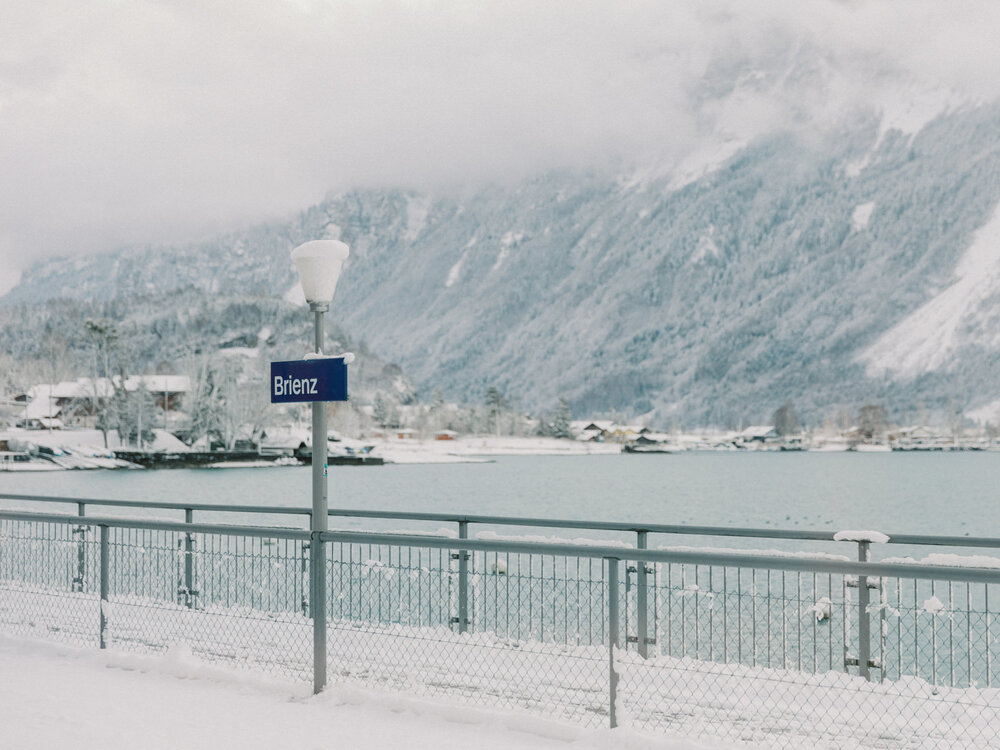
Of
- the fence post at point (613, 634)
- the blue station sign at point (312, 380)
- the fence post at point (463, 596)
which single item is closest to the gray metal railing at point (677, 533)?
the fence post at point (463, 596)

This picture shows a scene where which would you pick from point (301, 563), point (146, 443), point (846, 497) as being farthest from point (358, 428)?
point (301, 563)

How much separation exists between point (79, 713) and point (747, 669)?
18.4 ft

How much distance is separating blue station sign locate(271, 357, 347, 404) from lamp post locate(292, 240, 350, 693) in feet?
0.47

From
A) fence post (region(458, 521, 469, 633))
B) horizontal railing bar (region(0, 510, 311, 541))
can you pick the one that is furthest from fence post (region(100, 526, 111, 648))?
fence post (region(458, 521, 469, 633))

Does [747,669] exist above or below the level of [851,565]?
below

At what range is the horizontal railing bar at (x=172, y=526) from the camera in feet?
27.2

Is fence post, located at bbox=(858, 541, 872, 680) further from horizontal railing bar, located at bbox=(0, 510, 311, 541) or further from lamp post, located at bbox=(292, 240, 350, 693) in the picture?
horizontal railing bar, located at bbox=(0, 510, 311, 541)

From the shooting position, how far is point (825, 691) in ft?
27.5

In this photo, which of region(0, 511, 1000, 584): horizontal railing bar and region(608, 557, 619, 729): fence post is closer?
region(0, 511, 1000, 584): horizontal railing bar

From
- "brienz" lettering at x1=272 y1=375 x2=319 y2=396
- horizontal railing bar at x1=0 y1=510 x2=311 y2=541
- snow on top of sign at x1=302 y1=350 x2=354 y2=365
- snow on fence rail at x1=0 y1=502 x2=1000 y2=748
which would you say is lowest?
snow on fence rail at x1=0 y1=502 x2=1000 y2=748

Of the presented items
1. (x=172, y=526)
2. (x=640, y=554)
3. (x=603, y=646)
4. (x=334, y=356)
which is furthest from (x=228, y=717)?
(x=640, y=554)

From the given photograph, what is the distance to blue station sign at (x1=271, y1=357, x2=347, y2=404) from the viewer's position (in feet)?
26.6

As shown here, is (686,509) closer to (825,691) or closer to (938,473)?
(825,691)

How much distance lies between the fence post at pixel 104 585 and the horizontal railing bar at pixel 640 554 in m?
0.31
